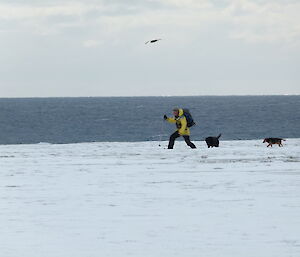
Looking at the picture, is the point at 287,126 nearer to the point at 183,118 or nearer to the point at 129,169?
the point at 183,118

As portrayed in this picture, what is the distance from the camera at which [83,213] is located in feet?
30.2

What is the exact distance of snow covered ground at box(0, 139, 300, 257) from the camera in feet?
24.0

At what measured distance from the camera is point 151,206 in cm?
969

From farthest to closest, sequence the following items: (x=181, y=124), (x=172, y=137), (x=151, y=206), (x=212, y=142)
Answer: (x=212, y=142) → (x=172, y=137) → (x=181, y=124) → (x=151, y=206)

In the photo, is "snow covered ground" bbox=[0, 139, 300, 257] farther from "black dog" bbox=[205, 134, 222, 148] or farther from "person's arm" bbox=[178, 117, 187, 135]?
"black dog" bbox=[205, 134, 222, 148]

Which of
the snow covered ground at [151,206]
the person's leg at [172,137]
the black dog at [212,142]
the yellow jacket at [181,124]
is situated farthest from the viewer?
the black dog at [212,142]

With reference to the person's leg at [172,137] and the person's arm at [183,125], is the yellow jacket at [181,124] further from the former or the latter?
the person's leg at [172,137]

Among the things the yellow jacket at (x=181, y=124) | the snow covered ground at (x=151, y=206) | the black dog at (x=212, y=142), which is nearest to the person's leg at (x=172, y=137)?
the yellow jacket at (x=181, y=124)

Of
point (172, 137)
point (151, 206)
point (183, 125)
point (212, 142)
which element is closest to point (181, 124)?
point (183, 125)

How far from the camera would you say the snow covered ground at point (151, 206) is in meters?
7.32

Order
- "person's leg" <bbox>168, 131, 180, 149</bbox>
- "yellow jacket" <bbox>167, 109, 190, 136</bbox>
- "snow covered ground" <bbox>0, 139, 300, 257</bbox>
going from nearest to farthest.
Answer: "snow covered ground" <bbox>0, 139, 300, 257</bbox> < "yellow jacket" <bbox>167, 109, 190, 136</bbox> < "person's leg" <bbox>168, 131, 180, 149</bbox>

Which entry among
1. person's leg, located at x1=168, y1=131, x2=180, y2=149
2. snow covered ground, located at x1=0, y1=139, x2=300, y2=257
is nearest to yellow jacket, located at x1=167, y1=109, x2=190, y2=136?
person's leg, located at x1=168, y1=131, x2=180, y2=149

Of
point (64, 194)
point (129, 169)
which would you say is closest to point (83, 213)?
point (64, 194)

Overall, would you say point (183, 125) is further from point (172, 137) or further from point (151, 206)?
point (151, 206)
